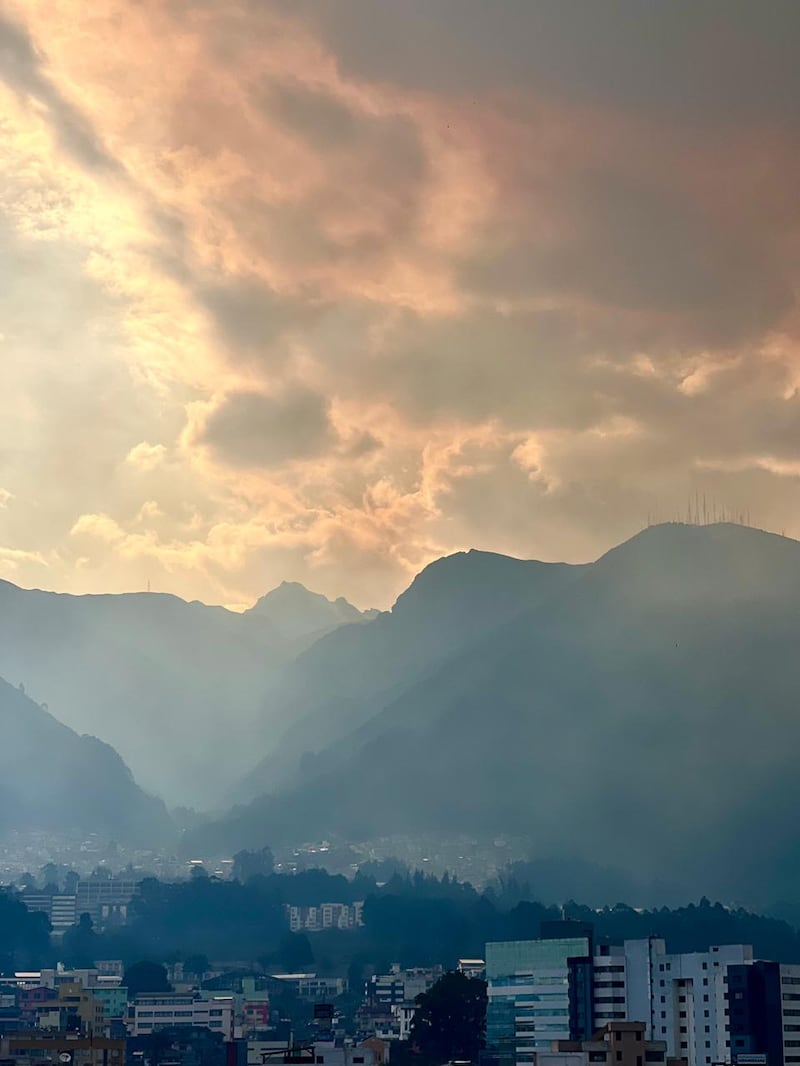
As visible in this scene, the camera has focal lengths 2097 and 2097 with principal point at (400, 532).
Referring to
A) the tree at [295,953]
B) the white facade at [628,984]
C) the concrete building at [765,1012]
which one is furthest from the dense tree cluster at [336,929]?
the white facade at [628,984]

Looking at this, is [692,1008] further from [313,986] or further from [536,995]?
[313,986]

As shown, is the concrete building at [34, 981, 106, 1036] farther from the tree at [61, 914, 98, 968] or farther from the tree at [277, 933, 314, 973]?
the tree at [61, 914, 98, 968]

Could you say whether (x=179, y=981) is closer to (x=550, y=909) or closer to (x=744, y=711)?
(x=550, y=909)

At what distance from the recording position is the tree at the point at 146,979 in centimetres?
9994

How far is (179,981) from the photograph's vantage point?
110438 mm

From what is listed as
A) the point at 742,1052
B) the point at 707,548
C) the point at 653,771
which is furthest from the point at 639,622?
the point at 742,1052

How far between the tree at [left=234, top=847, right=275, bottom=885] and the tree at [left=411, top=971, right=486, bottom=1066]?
80753 mm

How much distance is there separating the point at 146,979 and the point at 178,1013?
8.17 metres

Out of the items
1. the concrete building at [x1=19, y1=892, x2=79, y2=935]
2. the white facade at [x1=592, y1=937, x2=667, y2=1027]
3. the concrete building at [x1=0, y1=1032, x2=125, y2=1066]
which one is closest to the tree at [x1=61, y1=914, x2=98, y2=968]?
the concrete building at [x1=19, y1=892, x2=79, y2=935]

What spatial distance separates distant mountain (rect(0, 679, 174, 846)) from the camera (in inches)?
7215

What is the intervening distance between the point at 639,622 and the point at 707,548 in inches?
371

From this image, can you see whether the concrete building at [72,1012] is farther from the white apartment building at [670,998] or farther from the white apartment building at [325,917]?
the white apartment building at [325,917]

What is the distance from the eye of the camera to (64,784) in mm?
187500

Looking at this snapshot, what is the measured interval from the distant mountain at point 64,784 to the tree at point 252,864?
23.4 meters
